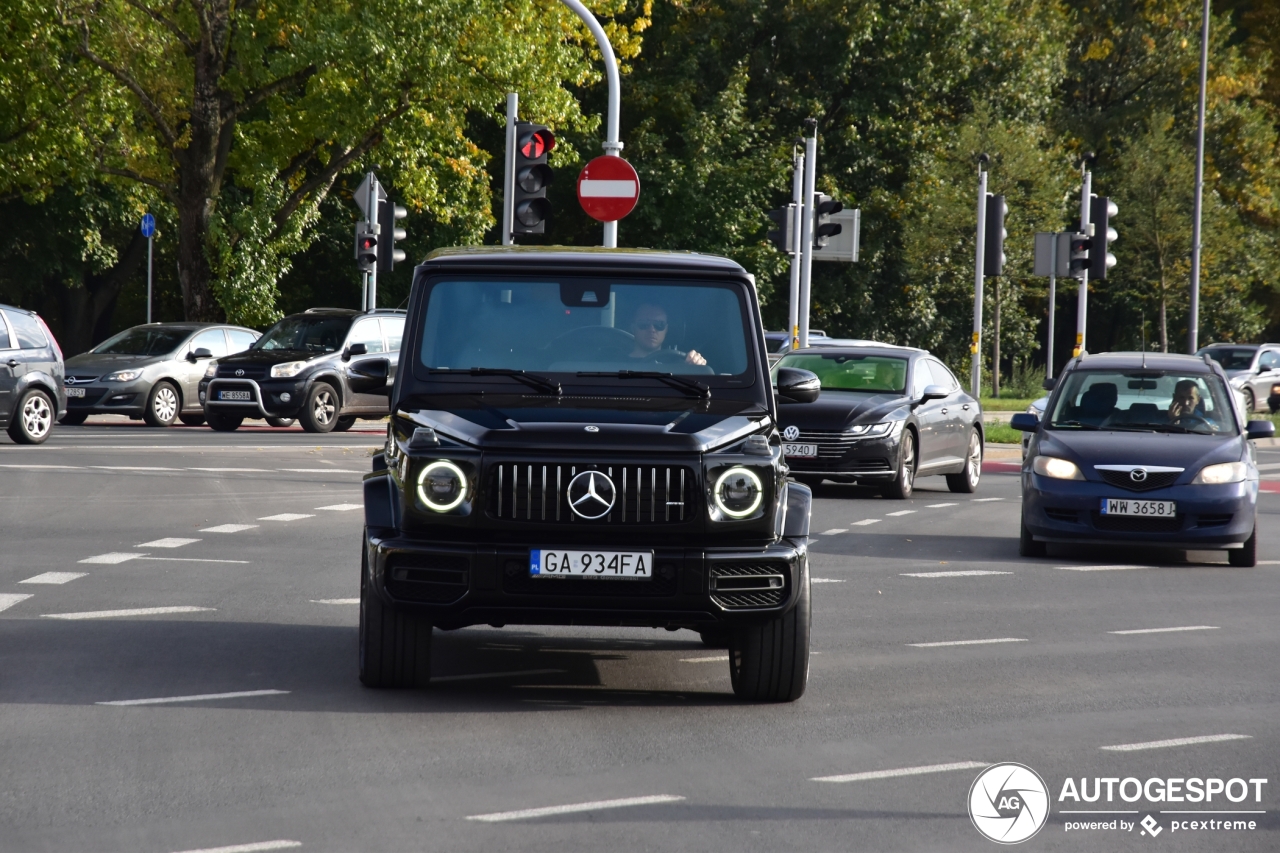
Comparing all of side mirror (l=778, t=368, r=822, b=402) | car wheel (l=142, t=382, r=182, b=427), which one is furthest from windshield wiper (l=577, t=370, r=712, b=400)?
car wheel (l=142, t=382, r=182, b=427)

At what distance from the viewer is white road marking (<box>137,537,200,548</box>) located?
13.4 metres

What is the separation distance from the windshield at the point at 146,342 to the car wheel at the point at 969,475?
44.2ft

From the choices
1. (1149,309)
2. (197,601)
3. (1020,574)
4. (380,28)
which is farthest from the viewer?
(1149,309)

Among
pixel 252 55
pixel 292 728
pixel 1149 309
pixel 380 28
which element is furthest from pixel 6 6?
pixel 1149 309

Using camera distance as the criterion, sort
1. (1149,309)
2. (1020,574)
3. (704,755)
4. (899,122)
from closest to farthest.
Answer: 1. (704,755)
2. (1020,574)
3. (899,122)
4. (1149,309)

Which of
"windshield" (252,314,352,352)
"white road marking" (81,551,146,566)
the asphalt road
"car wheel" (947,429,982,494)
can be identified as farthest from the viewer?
"windshield" (252,314,352,352)

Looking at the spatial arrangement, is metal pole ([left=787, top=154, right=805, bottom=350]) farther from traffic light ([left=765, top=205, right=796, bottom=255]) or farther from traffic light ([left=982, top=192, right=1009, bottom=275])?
traffic light ([left=982, top=192, right=1009, bottom=275])

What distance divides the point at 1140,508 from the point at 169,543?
7022mm

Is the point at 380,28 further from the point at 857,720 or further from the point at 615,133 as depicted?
the point at 857,720

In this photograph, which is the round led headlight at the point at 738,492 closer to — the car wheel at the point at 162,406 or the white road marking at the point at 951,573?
the white road marking at the point at 951,573

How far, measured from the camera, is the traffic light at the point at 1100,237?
100 feet

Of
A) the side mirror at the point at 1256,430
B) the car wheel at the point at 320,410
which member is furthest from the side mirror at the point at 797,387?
the car wheel at the point at 320,410

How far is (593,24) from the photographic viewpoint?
19.9m

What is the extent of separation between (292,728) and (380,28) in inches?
1074
